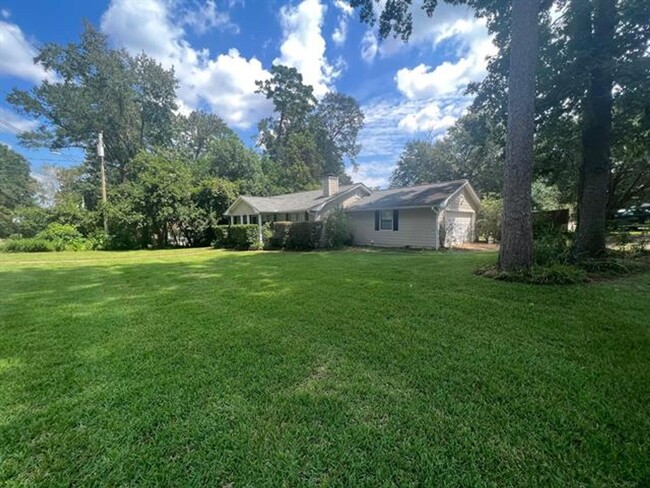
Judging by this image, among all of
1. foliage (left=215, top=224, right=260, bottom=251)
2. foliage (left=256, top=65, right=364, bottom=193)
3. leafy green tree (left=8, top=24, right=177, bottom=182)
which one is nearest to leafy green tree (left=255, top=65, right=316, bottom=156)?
foliage (left=256, top=65, right=364, bottom=193)

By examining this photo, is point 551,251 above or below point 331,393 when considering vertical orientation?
above

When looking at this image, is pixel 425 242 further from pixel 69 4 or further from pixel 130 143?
pixel 130 143

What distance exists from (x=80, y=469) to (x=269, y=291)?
467 centimetres

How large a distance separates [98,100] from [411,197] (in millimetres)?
29572

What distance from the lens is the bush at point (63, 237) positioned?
17859mm

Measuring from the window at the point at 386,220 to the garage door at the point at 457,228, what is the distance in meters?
2.88

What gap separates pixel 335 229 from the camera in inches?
659

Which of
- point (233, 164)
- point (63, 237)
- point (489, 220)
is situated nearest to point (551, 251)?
point (489, 220)

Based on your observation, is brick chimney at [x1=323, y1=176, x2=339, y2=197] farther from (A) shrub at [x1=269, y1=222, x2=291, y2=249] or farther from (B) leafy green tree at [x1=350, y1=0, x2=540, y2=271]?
(B) leafy green tree at [x1=350, y1=0, x2=540, y2=271]

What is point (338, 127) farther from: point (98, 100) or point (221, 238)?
point (221, 238)

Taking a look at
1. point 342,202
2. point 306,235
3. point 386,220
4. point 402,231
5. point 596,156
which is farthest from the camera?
point 342,202

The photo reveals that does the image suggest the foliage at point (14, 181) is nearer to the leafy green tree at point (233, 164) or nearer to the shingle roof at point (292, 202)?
the leafy green tree at point (233, 164)

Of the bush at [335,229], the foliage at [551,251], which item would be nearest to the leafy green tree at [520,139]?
the foliage at [551,251]

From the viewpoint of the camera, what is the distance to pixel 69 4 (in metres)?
16.9
